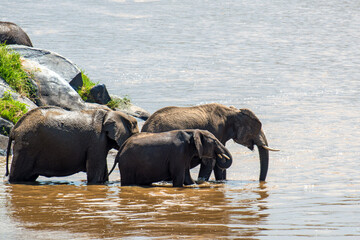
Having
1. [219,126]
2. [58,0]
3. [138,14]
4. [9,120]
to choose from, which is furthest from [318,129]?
[58,0]

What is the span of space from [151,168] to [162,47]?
23776 millimetres

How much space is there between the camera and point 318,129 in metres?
19.5

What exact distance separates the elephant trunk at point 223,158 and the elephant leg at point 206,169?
2.39 feet

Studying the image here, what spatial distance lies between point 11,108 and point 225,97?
36.2ft

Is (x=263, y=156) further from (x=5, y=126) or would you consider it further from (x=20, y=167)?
(x=5, y=126)

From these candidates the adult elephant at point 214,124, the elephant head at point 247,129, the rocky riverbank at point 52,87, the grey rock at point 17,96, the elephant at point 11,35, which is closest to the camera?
the adult elephant at point 214,124

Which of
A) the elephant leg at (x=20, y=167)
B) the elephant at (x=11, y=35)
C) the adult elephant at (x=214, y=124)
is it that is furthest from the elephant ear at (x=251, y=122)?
the elephant at (x=11, y=35)

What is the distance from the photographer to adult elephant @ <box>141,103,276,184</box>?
1263 centimetres

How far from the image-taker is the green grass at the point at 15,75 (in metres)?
16.2

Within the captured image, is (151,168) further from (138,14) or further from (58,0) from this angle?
(58,0)

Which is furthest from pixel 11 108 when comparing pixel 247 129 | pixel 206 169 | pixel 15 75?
pixel 247 129

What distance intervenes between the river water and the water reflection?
2cm

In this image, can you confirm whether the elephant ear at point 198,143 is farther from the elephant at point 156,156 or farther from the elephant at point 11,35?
the elephant at point 11,35

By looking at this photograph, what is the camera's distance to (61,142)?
11477 millimetres
